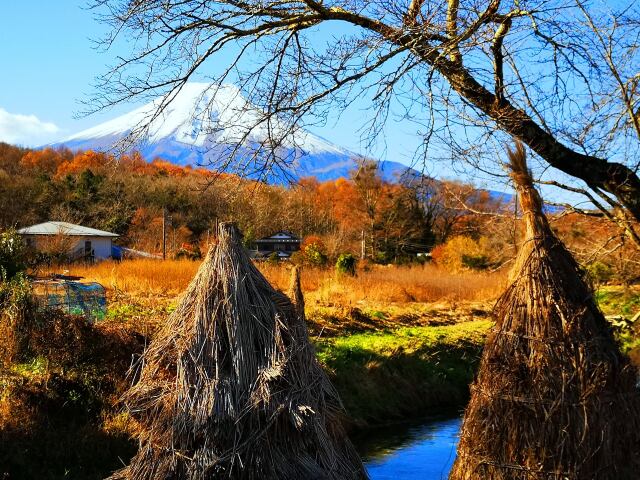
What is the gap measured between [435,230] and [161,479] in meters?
42.5

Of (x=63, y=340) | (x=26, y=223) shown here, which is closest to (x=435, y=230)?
(x=26, y=223)

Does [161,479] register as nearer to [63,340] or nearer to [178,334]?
[178,334]

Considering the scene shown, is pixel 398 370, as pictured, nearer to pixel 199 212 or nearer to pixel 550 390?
pixel 550 390

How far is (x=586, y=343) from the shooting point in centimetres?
433

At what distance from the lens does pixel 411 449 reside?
1148 centimetres

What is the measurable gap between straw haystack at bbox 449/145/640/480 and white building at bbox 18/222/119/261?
90.7ft

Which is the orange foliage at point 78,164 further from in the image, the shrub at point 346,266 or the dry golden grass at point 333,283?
the shrub at point 346,266

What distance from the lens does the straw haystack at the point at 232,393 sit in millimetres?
5324

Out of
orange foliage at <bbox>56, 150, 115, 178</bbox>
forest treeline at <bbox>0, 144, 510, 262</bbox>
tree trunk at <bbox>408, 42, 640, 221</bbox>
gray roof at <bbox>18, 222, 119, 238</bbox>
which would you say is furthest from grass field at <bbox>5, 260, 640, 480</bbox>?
orange foliage at <bbox>56, 150, 115, 178</bbox>

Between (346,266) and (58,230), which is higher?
(58,230)

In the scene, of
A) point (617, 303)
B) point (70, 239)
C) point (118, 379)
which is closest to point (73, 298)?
point (118, 379)

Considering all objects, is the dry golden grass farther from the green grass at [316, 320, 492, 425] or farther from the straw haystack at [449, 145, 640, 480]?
the straw haystack at [449, 145, 640, 480]

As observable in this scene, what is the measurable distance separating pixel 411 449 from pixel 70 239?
25.3m

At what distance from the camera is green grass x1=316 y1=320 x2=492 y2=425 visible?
13.1m
